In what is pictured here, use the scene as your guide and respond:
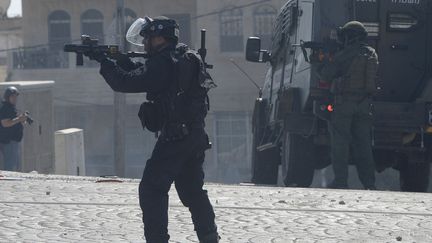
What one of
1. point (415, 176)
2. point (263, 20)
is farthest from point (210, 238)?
point (263, 20)

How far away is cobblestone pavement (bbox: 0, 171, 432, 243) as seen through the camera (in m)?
7.85

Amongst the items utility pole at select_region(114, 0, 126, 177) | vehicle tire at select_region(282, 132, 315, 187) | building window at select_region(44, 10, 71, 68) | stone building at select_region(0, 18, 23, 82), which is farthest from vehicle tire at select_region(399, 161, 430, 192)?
stone building at select_region(0, 18, 23, 82)

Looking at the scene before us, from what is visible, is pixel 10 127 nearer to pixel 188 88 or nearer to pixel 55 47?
pixel 188 88

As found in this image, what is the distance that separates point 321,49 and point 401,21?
126 centimetres

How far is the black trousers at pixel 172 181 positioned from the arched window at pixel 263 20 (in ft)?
120

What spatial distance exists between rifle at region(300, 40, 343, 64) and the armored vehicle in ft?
0.04

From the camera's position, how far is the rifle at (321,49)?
12664mm

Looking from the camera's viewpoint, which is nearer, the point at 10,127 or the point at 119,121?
the point at 10,127

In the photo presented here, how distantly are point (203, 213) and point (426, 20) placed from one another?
715 centimetres

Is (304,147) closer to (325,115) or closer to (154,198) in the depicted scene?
(325,115)

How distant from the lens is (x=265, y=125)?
52.5 ft

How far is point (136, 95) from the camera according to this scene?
44219 mm

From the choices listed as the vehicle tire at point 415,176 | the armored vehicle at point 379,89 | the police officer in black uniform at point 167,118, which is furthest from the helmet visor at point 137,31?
the vehicle tire at point 415,176

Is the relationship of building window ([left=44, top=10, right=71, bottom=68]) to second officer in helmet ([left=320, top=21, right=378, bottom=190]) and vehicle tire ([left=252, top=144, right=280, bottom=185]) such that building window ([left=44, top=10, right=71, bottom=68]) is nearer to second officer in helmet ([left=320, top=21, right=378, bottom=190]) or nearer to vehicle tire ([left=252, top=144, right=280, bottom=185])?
vehicle tire ([left=252, top=144, right=280, bottom=185])
